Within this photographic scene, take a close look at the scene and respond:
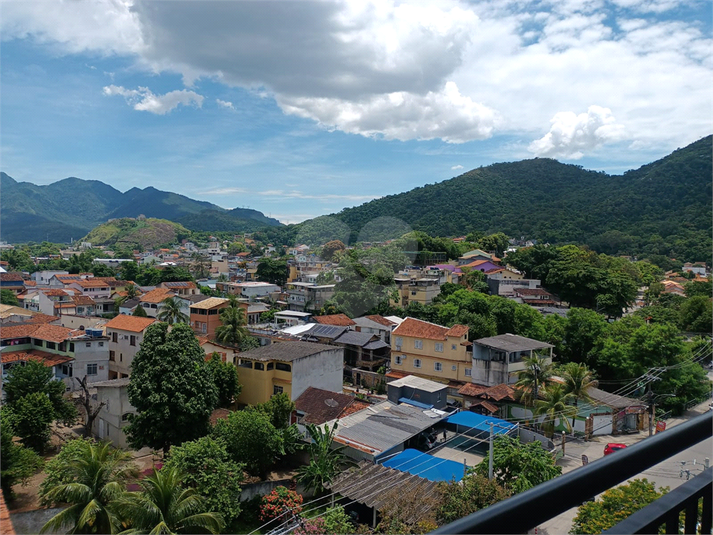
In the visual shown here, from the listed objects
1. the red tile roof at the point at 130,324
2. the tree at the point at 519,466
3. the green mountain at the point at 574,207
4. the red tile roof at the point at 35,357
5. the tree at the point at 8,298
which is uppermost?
the green mountain at the point at 574,207

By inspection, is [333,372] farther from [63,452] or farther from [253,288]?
[253,288]

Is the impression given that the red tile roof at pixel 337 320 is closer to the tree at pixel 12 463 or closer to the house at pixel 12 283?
the tree at pixel 12 463

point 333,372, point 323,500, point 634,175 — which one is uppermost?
point 634,175

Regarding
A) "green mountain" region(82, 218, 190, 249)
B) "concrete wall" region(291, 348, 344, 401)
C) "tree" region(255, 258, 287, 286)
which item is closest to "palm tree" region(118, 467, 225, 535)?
"concrete wall" region(291, 348, 344, 401)

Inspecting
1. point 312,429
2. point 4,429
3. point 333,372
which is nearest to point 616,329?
point 333,372

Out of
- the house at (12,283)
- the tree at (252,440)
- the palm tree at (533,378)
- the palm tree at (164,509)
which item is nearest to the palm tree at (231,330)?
the tree at (252,440)

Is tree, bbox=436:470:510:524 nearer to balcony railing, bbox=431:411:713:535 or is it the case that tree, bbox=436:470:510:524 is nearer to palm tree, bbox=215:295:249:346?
balcony railing, bbox=431:411:713:535

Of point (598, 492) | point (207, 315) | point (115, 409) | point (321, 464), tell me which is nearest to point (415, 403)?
point (321, 464)
